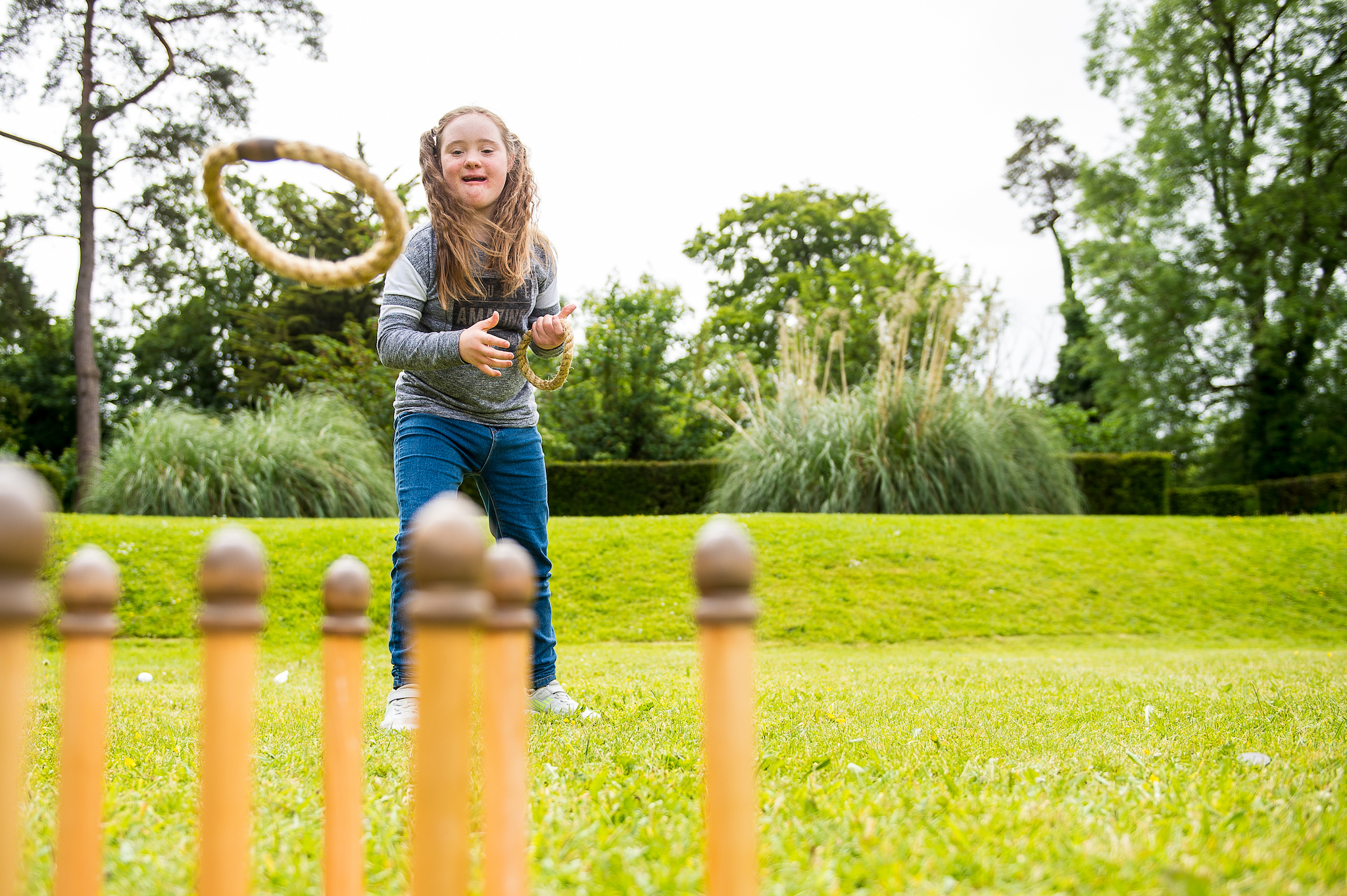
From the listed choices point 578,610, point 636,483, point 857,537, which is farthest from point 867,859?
point 636,483

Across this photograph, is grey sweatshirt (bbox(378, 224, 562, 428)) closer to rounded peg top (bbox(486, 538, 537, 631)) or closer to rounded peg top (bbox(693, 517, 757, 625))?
rounded peg top (bbox(486, 538, 537, 631))

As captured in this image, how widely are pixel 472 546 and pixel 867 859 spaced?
107 cm

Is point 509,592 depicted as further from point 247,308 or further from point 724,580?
point 247,308

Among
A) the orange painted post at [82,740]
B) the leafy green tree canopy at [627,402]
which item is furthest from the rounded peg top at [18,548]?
the leafy green tree canopy at [627,402]

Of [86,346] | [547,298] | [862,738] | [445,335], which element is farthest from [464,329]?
[86,346]

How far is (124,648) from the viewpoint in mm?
6809

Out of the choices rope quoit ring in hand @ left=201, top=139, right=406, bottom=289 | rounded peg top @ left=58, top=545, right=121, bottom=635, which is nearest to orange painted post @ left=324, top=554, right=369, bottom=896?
rounded peg top @ left=58, top=545, right=121, bottom=635

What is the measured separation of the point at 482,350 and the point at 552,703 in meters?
1.30

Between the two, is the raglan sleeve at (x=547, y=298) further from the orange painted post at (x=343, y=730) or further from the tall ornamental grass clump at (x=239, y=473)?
the tall ornamental grass clump at (x=239, y=473)

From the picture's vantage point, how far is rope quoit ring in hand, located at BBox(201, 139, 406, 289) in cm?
173

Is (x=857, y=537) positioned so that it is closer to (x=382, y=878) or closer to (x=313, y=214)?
(x=382, y=878)

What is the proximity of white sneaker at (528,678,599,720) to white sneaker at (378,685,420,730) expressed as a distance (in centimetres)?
43

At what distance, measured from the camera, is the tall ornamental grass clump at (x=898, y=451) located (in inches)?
445

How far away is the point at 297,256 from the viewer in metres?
1.75
